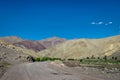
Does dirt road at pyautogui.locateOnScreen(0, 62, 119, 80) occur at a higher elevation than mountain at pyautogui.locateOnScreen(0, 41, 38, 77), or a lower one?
lower

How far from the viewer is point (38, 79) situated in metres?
29.9

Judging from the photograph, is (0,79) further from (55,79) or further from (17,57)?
(17,57)

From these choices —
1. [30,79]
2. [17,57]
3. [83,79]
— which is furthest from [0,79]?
[17,57]

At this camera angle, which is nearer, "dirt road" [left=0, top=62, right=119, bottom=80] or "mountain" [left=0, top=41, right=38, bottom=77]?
"dirt road" [left=0, top=62, right=119, bottom=80]

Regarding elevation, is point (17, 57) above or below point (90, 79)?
above

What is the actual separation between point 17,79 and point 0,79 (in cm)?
193

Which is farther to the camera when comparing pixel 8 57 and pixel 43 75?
pixel 8 57

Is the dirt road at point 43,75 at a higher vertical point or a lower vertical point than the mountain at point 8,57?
lower

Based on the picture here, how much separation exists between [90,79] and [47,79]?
4908mm

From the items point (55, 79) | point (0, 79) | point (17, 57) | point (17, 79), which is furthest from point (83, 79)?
point (17, 57)

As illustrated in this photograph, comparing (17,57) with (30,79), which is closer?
(30,79)

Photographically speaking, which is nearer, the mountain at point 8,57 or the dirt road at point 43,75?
the dirt road at point 43,75

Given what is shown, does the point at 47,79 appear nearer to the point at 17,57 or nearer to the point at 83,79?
the point at 83,79

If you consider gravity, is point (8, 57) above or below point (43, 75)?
above
